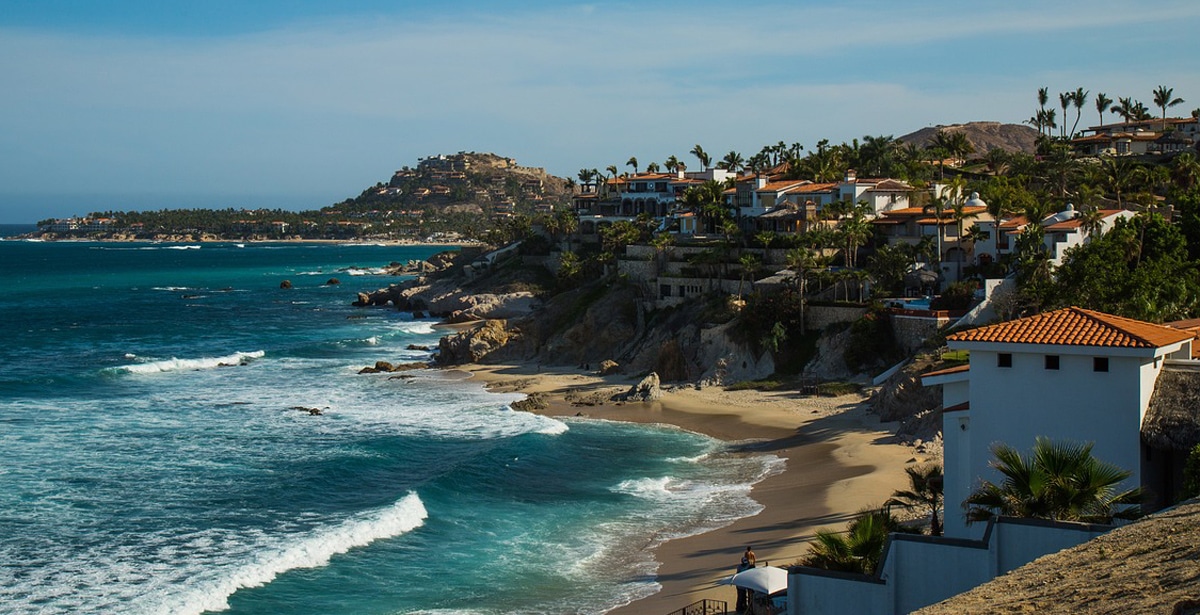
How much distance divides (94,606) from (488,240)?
317 feet

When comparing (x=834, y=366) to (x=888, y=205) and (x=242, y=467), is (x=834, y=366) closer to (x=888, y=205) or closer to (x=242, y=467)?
(x=888, y=205)

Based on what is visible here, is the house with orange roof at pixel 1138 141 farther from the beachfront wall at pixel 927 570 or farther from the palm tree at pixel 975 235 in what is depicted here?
the beachfront wall at pixel 927 570

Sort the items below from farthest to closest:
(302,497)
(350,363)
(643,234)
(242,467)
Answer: (643,234), (350,363), (242,467), (302,497)

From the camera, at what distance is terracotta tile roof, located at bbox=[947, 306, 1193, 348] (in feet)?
75.2

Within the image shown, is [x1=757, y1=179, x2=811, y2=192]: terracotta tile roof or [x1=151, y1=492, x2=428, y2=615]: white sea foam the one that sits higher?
[x1=757, y1=179, x2=811, y2=192]: terracotta tile roof

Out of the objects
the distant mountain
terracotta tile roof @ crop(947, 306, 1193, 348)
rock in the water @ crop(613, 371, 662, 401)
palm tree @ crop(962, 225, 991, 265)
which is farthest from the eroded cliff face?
the distant mountain

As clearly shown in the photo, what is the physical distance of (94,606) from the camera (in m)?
29.1

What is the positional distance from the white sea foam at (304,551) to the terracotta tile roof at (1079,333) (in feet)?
58.6

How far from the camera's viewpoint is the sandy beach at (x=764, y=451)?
31453mm

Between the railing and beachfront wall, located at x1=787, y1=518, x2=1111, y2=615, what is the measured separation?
5392 mm

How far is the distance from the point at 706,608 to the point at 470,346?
148ft

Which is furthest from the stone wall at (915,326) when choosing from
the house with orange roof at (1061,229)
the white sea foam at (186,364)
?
the white sea foam at (186,364)

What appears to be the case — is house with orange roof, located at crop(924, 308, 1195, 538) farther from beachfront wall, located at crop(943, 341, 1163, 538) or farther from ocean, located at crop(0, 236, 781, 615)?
ocean, located at crop(0, 236, 781, 615)

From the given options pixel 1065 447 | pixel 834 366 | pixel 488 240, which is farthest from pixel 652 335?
pixel 488 240
